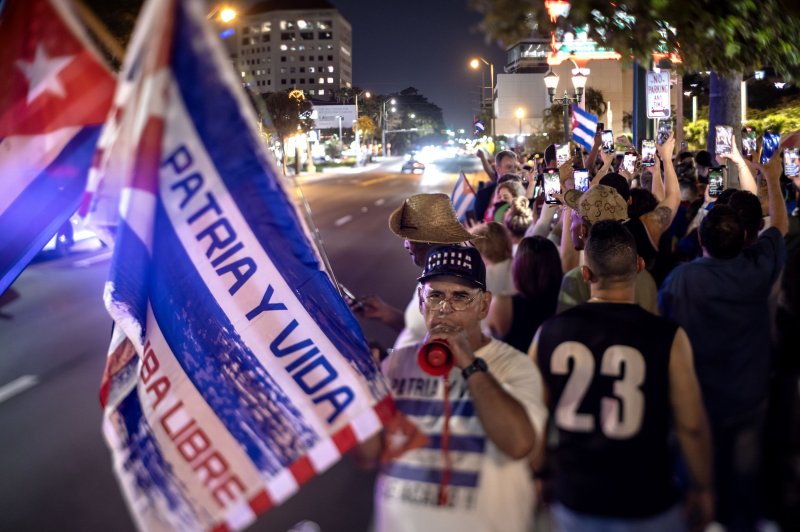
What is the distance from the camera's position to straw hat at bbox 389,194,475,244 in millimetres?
3875

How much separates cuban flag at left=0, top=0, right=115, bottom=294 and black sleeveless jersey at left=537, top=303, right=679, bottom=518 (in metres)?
1.75

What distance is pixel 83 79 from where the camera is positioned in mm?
2330

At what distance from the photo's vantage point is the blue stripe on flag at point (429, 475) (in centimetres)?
241

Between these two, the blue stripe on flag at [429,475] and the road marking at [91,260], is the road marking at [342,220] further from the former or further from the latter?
the blue stripe on flag at [429,475]

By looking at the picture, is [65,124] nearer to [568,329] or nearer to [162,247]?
[162,247]

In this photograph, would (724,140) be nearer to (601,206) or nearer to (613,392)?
(601,206)

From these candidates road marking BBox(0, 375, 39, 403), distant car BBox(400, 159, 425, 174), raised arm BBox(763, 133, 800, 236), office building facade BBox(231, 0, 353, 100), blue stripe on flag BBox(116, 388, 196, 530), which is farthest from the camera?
office building facade BBox(231, 0, 353, 100)

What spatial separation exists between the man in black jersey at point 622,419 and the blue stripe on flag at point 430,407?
0.49 metres

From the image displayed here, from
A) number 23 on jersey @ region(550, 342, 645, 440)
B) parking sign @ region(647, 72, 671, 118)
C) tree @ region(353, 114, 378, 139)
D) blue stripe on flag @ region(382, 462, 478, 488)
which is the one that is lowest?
blue stripe on flag @ region(382, 462, 478, 488)

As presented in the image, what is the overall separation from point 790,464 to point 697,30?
2352 mm

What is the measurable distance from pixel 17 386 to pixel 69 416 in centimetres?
124

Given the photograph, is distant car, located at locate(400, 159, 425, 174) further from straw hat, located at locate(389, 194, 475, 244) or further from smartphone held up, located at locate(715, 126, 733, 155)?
straw hat, located at locate(389, 194, 475, 244)

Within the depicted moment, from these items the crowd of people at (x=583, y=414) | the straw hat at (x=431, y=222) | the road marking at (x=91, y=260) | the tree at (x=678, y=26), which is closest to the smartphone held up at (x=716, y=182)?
the tree at (x=678, y=26)

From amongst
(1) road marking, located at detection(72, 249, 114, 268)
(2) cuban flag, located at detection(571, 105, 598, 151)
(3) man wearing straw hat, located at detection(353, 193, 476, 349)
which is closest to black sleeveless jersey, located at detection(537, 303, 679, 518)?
Answer: (3) man wearing straw hat, located at detection(353, 193, 476, 349)
